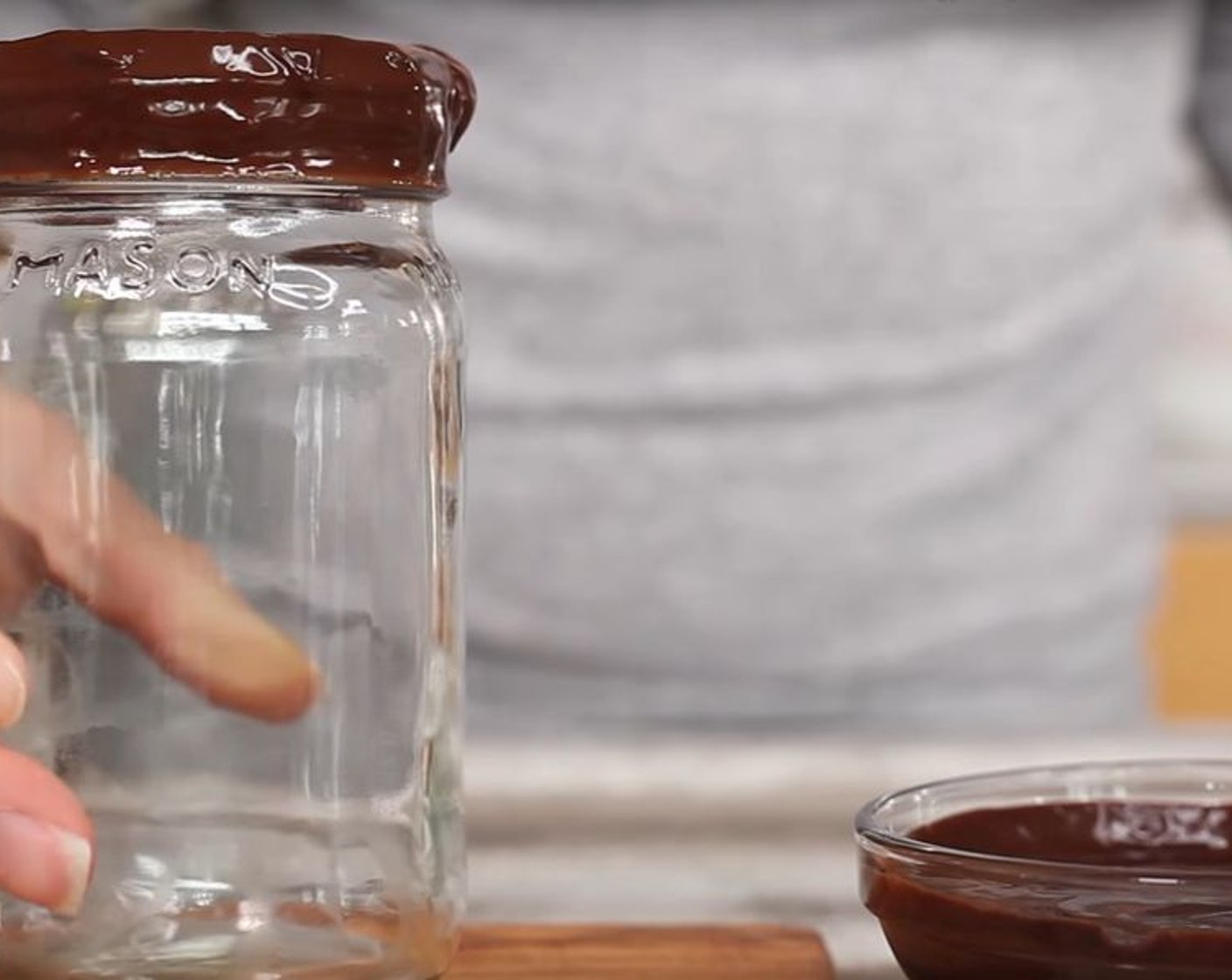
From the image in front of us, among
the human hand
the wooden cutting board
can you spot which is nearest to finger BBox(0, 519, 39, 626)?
the human hand

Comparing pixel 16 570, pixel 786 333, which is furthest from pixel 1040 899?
pixel 786 333

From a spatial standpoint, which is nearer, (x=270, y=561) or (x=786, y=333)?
(x=270, y=561)

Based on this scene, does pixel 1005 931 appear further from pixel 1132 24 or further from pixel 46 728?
pixel 1132 24

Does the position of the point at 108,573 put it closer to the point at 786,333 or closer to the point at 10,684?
the point at 10,684

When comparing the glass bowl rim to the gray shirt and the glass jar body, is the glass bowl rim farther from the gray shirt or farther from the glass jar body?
the gray shirt

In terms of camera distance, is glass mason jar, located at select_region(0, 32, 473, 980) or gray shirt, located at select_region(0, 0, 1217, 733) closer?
glass mason jar, located at select_region(0, 32, 473, 980)

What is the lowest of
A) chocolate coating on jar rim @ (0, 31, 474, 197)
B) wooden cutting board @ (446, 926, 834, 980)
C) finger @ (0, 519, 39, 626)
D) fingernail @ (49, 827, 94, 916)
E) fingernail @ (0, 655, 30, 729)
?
wooden cutting board @ (446, 926, 834, 980)

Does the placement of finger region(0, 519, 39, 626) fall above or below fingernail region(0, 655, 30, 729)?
above
